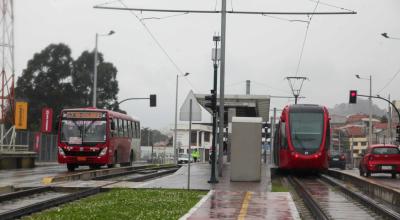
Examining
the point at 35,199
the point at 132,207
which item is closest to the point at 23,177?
the point at 35,199

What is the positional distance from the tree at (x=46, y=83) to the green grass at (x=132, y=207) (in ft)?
209

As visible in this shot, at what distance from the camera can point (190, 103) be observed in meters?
19.1

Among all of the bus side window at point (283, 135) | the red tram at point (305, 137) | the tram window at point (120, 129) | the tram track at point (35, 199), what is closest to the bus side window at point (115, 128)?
the tram window at point (120, 129)

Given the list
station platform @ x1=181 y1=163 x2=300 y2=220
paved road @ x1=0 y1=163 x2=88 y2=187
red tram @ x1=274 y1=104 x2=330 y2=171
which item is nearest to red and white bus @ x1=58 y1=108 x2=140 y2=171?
paved road @ x1=0 y1=163 x2=88 y2=187

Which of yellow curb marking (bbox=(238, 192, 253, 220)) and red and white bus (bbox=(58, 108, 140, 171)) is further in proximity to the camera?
red and white bus (bbox=(58, 108, 140, 171))

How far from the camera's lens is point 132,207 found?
1356 centimetres

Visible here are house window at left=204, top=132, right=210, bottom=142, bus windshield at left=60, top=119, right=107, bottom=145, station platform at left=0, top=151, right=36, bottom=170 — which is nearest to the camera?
bus windshield at left=60, top=119, right=107, bottom=145

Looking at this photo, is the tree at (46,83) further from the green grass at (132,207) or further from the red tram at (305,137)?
the green grass at (132,207)

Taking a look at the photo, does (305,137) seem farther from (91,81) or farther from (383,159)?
(91,81)

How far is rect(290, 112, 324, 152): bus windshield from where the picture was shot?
96.5 ft

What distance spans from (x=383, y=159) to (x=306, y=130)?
164 inches

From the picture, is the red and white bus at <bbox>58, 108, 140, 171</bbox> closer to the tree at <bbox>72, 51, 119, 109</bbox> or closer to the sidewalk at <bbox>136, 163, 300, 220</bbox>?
the sidewalk at <bbox>136, 163, 300, 220</bbox>

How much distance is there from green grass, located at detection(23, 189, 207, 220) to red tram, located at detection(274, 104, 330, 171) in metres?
12.1

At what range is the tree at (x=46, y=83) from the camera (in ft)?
259
